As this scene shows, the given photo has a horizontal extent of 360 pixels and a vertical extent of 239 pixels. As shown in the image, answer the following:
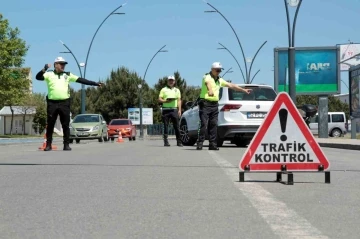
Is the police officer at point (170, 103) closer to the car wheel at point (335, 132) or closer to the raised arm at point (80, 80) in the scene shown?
the raised arm at point (80, 80)

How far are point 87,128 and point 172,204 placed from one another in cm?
2436

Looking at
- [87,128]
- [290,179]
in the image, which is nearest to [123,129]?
[87,128]

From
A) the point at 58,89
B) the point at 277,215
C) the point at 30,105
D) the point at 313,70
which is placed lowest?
the point at 277,215

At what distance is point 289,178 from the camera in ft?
24.9

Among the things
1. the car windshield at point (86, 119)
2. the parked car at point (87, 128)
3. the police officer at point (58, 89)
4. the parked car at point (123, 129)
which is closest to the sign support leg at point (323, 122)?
the parked car at point (123, 129)

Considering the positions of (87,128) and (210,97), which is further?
(87,128)

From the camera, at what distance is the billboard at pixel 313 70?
43656mm

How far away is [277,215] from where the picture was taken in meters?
5.36

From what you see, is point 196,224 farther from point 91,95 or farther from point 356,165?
point 91,95

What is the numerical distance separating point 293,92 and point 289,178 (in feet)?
57.4

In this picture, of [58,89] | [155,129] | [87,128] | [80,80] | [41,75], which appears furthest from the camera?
[155,129]

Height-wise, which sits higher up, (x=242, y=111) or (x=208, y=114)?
(x=242, y=111)

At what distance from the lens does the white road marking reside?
182 inches

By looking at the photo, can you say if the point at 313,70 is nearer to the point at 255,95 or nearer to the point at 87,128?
the point at 87,128
